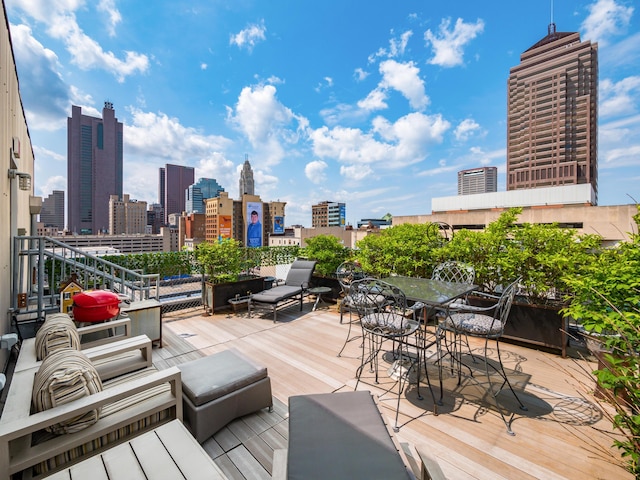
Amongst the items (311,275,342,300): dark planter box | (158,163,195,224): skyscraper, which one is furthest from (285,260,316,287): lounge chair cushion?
(158,163,195,224): skyscraper

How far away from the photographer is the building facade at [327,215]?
11962cm

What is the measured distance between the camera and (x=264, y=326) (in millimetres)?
5117

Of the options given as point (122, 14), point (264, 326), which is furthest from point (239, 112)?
point (264, 326)

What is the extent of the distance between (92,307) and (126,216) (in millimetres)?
123287

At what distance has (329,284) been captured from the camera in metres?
6.84

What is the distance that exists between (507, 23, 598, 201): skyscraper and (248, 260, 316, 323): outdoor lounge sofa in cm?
9234

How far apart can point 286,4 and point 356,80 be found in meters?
6.07

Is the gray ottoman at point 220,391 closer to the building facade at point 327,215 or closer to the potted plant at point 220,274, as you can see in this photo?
the potted plant at point 220,274

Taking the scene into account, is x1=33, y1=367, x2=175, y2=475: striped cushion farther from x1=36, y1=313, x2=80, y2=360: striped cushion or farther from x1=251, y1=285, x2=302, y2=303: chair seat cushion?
x1=251, y1=285, x2=302, y2=303: chair seat cushion

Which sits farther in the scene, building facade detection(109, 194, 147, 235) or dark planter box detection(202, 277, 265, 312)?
building facade detection(109, 194, 147, 235)

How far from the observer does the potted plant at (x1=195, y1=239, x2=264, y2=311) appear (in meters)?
5.93

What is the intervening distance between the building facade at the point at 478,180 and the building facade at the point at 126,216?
155 metres

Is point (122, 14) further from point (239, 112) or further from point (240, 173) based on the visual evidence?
point (240, 173)

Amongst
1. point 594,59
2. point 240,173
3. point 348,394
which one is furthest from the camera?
point 240,173
